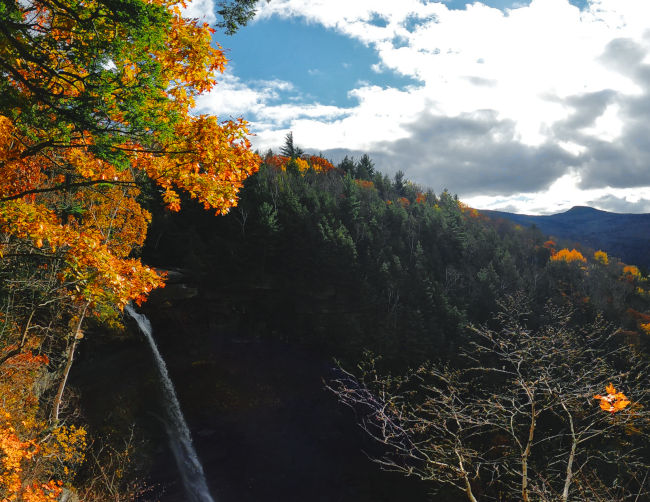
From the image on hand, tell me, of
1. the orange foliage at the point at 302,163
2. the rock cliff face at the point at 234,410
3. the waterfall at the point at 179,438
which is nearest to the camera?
the waterfall at the point at 179,438

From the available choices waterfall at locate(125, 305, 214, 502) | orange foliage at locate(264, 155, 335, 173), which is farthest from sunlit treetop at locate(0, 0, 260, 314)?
orange foliage at locate(264, 155, 335, 173)

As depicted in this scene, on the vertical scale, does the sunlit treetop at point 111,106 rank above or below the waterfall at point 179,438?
above

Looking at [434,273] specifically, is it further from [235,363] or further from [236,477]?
[236,477]

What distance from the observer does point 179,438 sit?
21.5 metres

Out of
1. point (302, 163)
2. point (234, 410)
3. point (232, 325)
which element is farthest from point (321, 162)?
point (234, 410)

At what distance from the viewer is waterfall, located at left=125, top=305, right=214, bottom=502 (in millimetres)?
19422

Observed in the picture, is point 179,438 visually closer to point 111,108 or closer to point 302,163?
point 111,108

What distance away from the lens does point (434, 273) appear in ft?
148

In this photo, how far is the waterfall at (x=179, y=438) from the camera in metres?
19.4

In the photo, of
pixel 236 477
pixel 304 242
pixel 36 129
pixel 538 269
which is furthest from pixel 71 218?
pixel 538 269

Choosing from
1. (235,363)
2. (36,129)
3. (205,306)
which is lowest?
(235,363)

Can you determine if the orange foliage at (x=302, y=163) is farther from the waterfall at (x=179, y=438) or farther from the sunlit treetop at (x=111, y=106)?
the sunlit treetop at (x=111, y=106)

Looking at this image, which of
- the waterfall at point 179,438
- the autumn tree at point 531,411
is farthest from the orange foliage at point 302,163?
the autumn tree at point 531,411

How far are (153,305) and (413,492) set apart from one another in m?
22.0
